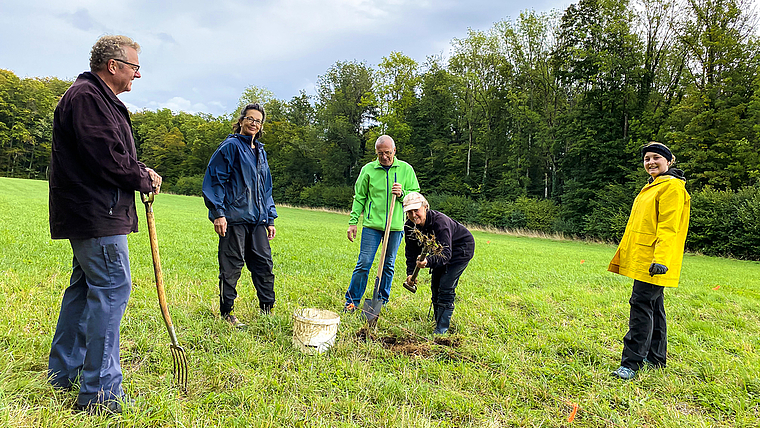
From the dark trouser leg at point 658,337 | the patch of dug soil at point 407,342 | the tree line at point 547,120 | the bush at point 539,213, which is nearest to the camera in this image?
the dark trouser leg at point 658,337

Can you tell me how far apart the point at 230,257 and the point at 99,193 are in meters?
1.95

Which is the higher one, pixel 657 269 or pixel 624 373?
pixel 657 269

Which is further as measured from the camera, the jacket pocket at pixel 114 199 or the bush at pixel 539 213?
the bush at pixel 539 213

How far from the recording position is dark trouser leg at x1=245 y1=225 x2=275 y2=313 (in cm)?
453

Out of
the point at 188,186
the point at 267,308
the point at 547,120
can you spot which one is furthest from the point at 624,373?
the point at 188,186

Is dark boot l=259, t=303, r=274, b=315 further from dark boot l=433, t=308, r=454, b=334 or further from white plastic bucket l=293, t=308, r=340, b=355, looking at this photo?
dark boot l=433, t=308, r=454, b=334

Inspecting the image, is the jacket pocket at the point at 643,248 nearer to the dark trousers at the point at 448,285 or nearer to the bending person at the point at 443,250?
the bending person at the point at 443,250

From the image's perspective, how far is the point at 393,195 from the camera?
5.01 m

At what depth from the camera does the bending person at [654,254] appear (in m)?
3.70

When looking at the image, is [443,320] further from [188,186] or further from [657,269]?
[188,186]

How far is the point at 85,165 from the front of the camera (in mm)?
2455

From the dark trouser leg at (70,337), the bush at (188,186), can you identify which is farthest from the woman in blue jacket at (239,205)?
the bush at (188,186)

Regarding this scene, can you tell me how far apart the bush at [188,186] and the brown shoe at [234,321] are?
55420mm

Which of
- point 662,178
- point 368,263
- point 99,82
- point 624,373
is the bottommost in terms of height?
point 624,373
